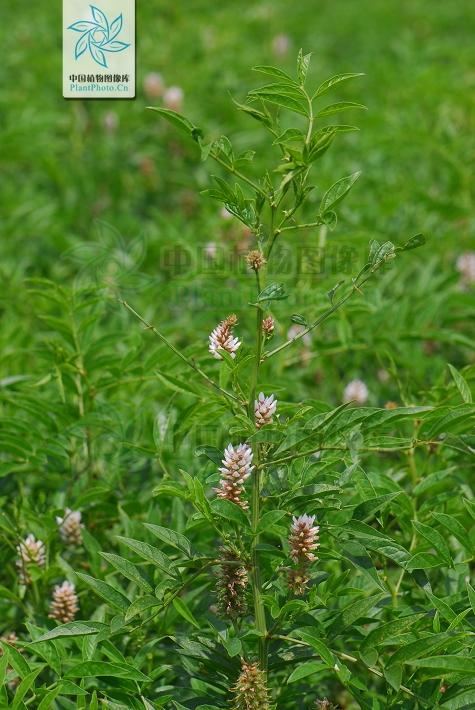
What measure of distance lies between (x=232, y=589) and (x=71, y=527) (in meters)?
0.54

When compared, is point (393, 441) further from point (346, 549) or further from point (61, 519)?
point (61, 519)

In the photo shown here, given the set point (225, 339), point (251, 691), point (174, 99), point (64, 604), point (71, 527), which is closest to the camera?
point (251, 691)

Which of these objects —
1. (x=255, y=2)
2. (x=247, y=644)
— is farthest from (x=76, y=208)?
(x=255, y=2)

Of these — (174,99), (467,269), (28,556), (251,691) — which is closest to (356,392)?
(467,269)

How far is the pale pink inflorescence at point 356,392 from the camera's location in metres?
2.34

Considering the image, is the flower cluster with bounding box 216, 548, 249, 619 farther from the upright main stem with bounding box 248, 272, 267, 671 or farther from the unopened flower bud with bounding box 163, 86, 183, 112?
the unopened flower bud with bounding box 163, 86, 183, 112

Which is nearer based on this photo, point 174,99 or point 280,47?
point 174,99

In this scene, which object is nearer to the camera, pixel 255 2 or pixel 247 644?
pixel 247 644

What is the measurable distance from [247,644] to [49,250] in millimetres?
2200

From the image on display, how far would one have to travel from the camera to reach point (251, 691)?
131 centimetres

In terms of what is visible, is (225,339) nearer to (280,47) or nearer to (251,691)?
(251,691)

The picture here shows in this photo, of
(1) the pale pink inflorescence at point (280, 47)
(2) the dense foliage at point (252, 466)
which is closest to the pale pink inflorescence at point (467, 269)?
(2) the dense foliage at point (252, 466)

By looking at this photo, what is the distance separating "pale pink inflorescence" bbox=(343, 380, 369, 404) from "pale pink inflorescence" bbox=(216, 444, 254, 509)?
99 cm

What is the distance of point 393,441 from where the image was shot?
142cm
